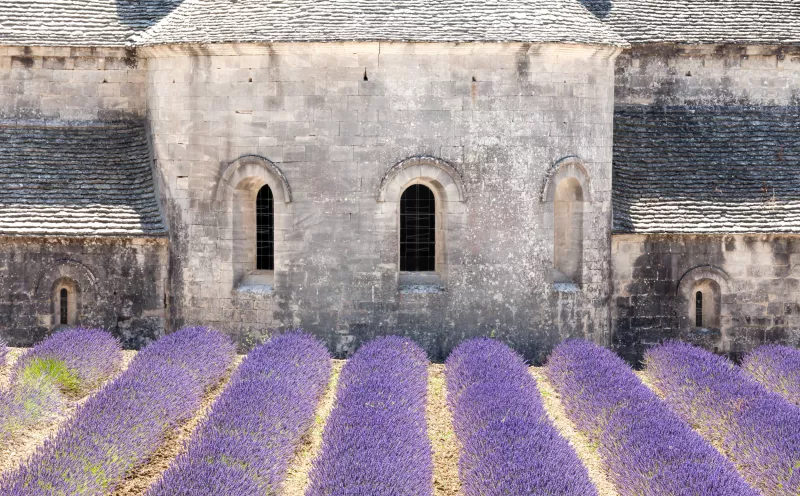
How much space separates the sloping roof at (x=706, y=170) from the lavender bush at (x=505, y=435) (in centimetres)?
421

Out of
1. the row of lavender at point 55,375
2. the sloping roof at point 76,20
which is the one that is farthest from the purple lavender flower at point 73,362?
the sloping roof at point 76,20

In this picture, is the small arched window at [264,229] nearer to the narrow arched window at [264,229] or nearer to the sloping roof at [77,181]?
the narrow arched window at [264,229]

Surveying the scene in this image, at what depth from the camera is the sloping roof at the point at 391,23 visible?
46.0 ft

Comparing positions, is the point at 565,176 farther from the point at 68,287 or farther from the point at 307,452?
the point at 68,287

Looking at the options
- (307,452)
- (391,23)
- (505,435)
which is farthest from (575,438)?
(391,23)

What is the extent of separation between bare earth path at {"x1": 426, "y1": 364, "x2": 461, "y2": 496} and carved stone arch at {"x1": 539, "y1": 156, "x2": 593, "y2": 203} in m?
3.31

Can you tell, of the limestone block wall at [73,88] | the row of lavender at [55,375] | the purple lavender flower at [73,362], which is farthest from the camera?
the limestone block wall at [73,88]

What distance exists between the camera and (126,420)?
9.44 metres

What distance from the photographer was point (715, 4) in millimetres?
17250

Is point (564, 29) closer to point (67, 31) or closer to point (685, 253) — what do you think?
point (685, 253)

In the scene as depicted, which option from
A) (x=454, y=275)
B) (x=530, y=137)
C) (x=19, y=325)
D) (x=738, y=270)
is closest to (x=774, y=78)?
(x=738, y=270)

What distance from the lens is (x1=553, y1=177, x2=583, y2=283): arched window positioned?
49.0 ft

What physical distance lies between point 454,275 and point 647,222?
10.8 feet

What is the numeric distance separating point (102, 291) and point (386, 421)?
7206mm
